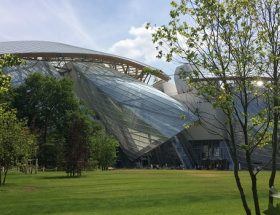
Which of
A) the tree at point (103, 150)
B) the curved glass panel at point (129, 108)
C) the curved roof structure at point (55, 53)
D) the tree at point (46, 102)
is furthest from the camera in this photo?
the curved roof structure at point (55, 53)

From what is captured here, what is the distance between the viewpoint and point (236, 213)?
1587cm

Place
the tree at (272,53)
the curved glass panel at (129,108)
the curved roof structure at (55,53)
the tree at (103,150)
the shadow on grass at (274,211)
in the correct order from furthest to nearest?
the curved roof structure at (55,53) → the curved glass panel at (129,108) → the tree at (103,150) → the tree at (272,53) → the shadow on grass at (274,211)

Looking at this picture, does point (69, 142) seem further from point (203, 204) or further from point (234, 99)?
point (234, 99)

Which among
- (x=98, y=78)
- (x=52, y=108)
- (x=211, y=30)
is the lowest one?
(x=211, y=30)

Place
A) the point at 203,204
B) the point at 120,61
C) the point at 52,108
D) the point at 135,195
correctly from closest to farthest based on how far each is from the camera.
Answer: the point at 203,204, the point at 135,195, the point at 52,108, the point at 120,61

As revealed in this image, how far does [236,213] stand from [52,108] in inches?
2262

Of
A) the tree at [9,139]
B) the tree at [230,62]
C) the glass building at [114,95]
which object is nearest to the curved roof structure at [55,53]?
the glass building at [114,95]

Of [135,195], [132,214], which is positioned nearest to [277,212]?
[132,214]

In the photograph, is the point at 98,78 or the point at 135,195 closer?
the point at 135,195

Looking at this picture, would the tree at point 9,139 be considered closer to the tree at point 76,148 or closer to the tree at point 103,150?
the tree at point 76,148

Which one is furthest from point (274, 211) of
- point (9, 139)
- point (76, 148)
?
point (76, 148)

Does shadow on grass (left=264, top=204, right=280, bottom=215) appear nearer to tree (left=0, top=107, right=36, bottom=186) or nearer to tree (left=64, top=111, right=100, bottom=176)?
tree (left=0, top=107, right=36, bottom=186)

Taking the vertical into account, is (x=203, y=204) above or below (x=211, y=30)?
below

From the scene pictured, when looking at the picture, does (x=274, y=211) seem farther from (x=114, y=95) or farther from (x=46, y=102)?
(x=114, y=95)
